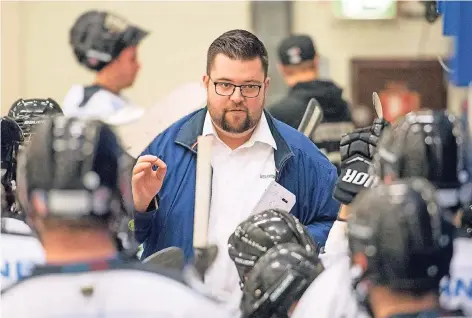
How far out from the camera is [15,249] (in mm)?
2758

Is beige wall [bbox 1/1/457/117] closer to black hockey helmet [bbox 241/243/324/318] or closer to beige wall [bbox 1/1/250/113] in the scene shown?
beige wall [bbox 1/1/250/113]

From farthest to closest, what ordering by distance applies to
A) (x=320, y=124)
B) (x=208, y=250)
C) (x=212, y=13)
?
1. (x=212, y=13)
2. (x=320, y=124)
3. (x=208, y=250)

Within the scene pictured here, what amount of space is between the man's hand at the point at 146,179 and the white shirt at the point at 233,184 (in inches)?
10.0

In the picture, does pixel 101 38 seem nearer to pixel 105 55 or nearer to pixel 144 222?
pixel 105 55

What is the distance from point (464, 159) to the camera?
241 cm

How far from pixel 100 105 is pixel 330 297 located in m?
2.55

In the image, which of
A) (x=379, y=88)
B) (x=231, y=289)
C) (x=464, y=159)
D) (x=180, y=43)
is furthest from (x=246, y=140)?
(x=379, y=88)

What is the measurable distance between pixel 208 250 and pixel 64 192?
1010 millimetres

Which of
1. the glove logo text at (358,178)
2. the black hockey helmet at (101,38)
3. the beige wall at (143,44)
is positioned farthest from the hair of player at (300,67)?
the beige wall at (143,44)

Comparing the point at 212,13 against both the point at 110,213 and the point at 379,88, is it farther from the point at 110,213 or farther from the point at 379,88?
the point at 110,213

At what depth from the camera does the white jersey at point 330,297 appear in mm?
2119

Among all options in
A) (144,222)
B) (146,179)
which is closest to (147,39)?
(144,222)

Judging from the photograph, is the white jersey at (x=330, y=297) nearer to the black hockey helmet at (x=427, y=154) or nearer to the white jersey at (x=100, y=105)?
the black hockey helmet at (x=427, y=154)

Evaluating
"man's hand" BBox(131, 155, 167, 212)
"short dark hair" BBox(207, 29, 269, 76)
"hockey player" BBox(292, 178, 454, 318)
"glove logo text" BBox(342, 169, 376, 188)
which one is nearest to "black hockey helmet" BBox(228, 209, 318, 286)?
"glove logo text" BBox(342, 169, 376, 188)
